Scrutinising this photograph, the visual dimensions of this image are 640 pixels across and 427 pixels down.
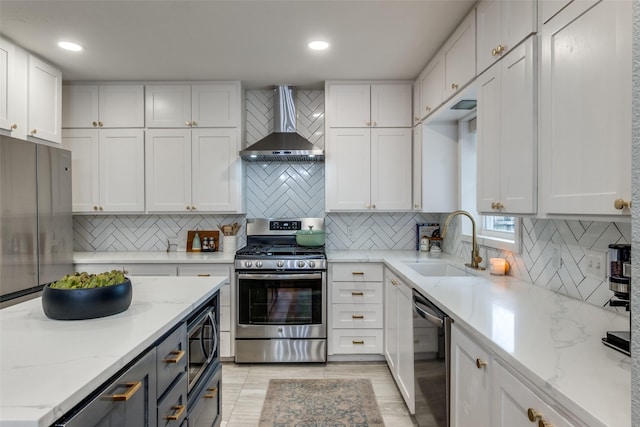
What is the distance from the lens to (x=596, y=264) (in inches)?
60.6

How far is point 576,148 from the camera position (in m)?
1.24

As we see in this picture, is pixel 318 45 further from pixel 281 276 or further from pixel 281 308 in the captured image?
pixel 281 308

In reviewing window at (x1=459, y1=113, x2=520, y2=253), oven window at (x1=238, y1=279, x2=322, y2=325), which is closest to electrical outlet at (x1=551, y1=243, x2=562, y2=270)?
window at (x1=459, y1=113, x2=520, y2=253)

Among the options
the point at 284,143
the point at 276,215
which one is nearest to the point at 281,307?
the point at 276,215

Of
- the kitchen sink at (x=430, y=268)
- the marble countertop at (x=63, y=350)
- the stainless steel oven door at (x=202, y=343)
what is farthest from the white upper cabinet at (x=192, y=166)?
the marble countertop at (x=63, y=350)

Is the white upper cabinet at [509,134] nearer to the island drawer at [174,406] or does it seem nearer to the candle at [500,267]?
the candle at [500,267]

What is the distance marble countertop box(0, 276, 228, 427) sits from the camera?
765mm

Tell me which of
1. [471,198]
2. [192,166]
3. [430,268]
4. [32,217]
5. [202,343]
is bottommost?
[202,343]

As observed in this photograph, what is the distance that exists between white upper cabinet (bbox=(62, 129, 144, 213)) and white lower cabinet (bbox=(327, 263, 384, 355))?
80.0 inches

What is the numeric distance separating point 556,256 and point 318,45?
2.09 meters

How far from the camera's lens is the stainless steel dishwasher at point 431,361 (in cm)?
164

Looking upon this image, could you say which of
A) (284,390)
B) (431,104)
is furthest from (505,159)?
(284,390)

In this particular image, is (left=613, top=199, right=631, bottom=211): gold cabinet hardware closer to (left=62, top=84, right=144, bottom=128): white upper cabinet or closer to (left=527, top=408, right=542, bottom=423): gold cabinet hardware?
(left=527, top=408, right=542, bottom=423): gold cabinet hardware

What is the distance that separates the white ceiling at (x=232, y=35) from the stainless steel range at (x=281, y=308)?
165 cm
